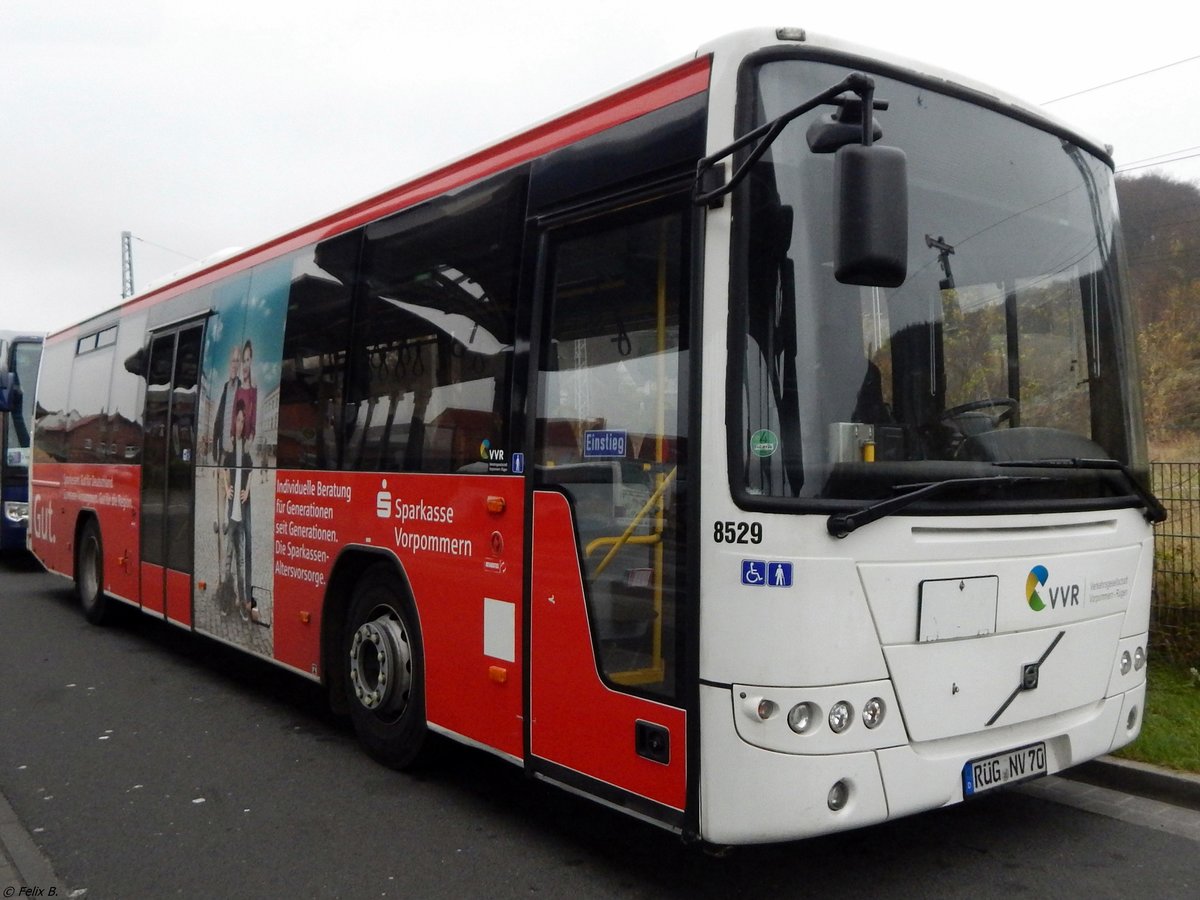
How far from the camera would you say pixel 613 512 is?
4402mm

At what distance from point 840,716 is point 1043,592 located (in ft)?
3.61

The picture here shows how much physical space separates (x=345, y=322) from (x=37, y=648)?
5.32 metres

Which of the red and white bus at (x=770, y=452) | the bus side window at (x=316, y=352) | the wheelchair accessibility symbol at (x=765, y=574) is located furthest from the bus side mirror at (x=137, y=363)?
the wheelchair accessibility symbol at (x=765, y=574)

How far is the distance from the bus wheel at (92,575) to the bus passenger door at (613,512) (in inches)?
297

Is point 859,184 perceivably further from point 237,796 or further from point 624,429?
point 237,796

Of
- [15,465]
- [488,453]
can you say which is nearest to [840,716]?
[488,453]

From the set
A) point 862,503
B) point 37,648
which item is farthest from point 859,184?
point 37,648

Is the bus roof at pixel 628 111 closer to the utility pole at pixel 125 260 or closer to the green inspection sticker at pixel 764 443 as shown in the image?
the green inspection sticker at pixel 764 443

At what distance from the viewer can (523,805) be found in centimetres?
561

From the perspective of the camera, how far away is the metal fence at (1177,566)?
725 centimetres

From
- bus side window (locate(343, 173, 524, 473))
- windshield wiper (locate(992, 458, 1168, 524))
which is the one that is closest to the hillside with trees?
windshield wiper (locate(992, 458, 1168, 524))

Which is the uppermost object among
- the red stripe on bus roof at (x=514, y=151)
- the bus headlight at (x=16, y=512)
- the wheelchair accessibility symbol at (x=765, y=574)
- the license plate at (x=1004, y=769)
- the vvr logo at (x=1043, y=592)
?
the red stripe on bus roof at (x=514, y=151)

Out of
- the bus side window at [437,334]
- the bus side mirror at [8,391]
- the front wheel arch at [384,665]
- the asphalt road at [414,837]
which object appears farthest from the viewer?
the bus side mirror at [8,391]

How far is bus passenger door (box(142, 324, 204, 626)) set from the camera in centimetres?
869
